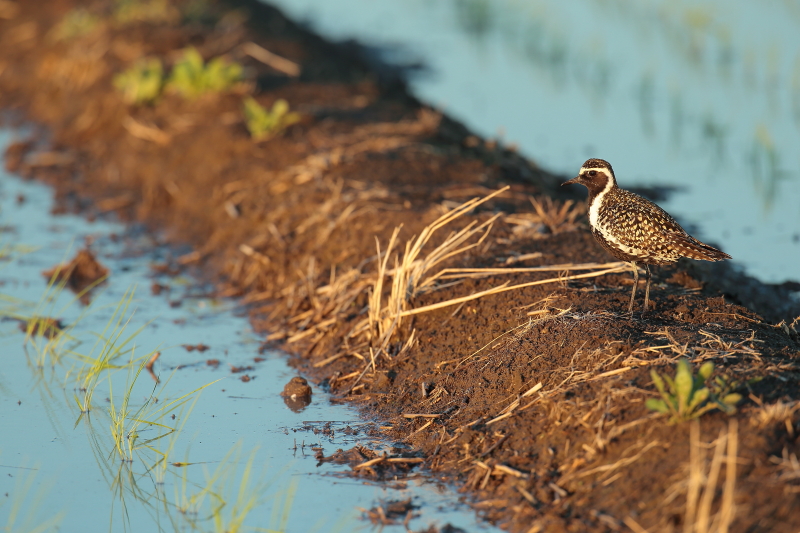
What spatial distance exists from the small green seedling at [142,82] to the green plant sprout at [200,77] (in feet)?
0.79

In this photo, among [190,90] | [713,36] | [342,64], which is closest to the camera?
[190,90]

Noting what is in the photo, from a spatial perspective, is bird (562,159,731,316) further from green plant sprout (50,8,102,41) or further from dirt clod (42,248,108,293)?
green plant sprout (50,8,102,41)

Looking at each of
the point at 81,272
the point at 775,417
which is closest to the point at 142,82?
the point at 81,272

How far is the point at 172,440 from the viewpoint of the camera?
4953 millimetres

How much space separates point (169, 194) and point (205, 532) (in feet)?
17.3

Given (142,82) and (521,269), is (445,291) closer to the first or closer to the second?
(521,269)

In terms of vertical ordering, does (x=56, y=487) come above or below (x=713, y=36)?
below

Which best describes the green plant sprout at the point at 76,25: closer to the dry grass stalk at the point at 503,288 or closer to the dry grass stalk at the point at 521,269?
the dry grass stalk at the point at 521,269

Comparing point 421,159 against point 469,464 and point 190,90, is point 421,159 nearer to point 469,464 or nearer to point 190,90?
point 190,90

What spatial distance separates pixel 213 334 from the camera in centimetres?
655

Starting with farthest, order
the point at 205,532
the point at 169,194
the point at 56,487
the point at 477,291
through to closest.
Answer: the point at 169,194 → the point at 477,291 → the point at 56,487 → the point at 205,532

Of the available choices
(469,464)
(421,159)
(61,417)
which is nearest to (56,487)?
(61,417)

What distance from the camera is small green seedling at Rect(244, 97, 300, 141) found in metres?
8.52

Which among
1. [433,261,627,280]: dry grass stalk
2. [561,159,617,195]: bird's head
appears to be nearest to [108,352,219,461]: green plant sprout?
[433,261,627,280]: dry grass stalk
